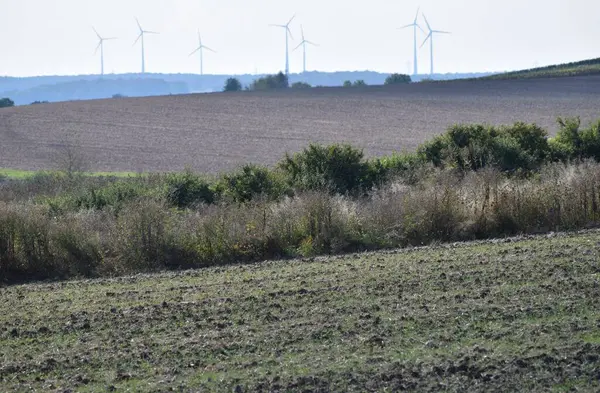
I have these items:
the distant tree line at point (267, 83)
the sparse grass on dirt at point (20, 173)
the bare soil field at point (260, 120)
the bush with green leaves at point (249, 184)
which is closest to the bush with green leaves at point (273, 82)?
the distant tree line at point (267, 83)

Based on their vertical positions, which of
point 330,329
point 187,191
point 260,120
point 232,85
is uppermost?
point 232,85

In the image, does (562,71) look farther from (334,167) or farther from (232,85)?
(334,167)

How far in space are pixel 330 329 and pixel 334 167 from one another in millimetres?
15911

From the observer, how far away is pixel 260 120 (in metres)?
66.2

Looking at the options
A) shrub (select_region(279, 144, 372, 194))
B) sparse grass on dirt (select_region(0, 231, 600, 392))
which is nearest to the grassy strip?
shrub (select_region(279, 144, 372, 194))

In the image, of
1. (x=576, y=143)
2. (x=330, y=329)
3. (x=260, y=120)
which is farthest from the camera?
(x=260, y=120)

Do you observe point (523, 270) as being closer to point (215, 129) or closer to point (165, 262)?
point (165, 262)

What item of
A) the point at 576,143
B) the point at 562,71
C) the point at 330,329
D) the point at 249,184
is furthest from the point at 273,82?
the point at 330,329

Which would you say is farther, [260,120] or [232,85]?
[232,85]

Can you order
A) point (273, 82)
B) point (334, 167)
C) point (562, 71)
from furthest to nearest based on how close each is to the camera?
point (273, 82) → point (562, 71) → point (334, 167)

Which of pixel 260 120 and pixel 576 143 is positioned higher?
pixel 260 120

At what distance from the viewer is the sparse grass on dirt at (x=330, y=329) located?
33.5 ft

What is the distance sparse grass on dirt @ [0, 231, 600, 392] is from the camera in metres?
10.2

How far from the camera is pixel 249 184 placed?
85.9ft
